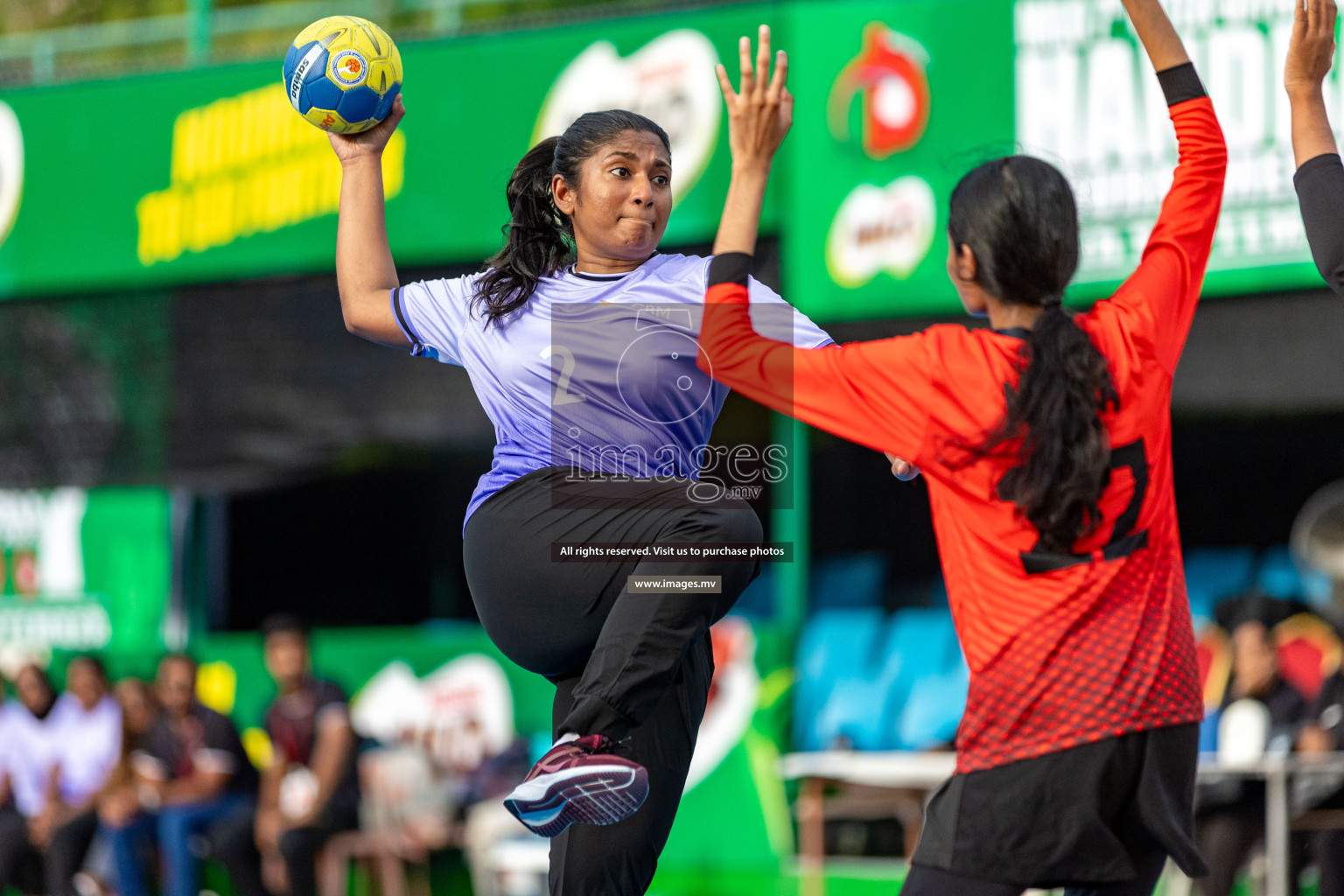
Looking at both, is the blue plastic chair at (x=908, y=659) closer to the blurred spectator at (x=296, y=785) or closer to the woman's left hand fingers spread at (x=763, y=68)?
the blurred spectator at (x=296, y=785)

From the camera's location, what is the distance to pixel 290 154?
506 inches

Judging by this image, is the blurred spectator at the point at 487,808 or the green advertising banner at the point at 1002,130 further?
the blurred spectator at the point at 487,808

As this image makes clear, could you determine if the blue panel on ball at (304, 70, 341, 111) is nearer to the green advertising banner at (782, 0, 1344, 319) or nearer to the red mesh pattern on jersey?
the red mesh pattern on jersey

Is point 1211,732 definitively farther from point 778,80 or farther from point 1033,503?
point 778,80

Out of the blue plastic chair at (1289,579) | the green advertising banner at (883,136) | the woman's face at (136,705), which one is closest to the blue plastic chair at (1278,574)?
the blue plastic chair at (1289,579)

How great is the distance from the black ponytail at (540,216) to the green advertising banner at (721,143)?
4937 millimetres

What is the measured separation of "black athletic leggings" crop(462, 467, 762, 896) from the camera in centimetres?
383

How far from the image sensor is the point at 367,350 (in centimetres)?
1316

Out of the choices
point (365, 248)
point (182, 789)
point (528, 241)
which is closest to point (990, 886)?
point (528, 241)

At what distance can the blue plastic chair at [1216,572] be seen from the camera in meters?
11.8

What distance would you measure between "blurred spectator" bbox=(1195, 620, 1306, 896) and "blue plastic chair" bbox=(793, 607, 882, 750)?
9.19ft

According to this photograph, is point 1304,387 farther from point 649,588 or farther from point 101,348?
point 101,348

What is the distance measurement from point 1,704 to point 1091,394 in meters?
11.2

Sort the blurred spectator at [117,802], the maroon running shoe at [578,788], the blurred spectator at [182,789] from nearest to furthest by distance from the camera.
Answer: the maroon running shoe at [578,788] < the blurred spectator at [182,789] < the blurred spectator at [117,802]
